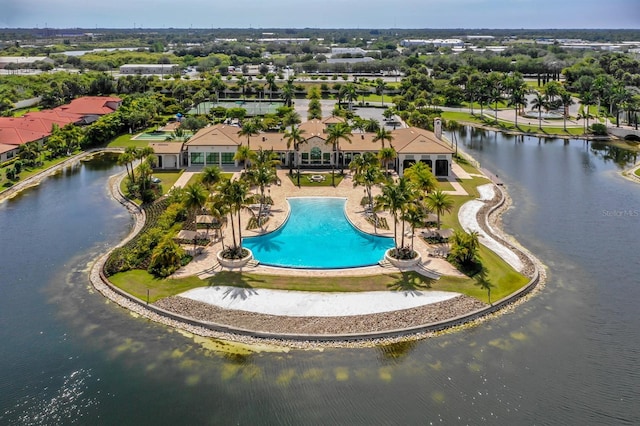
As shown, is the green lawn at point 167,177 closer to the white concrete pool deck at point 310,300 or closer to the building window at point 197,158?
the building window at point 197,158

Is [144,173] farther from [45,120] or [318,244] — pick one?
[45,120]

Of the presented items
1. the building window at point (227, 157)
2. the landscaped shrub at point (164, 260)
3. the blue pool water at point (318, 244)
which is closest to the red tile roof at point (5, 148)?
the building window at point (227, 157)

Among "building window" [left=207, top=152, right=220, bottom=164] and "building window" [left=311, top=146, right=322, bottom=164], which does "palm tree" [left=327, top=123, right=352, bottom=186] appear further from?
"building window" [left=207, top=152, right=220, bottom=164]

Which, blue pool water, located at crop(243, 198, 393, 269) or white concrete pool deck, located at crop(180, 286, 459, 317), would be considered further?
blue pool water, located at crop(243, 198, 393, 269)

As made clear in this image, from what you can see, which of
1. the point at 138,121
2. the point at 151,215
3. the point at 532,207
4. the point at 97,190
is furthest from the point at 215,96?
the point at 532,207

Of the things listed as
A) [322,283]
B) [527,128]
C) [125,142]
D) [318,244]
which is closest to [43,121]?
[125,142]

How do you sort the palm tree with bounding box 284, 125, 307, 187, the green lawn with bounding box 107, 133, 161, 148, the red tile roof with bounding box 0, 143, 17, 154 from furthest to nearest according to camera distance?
the green lawn with bounding box 107, 133, 161, 148
the red tile roof with bounding box 0, 143, 17, 154
the palm tree with bounding box 284, 125, 307, 187

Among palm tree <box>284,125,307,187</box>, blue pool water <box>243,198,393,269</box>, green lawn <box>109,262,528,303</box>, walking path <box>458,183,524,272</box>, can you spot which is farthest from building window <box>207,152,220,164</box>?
walking path <box>458,183,524,272</box>
